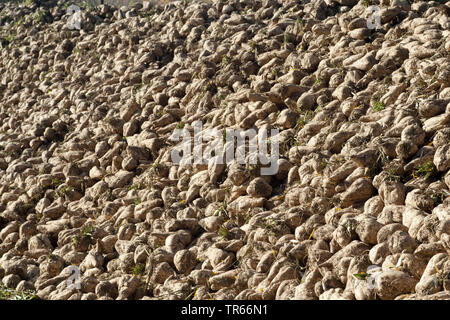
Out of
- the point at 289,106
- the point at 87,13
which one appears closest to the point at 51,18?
the point at 87,13

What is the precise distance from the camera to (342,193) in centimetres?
432

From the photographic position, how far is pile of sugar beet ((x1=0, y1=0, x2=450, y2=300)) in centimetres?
390

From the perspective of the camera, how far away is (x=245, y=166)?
16.8 ft

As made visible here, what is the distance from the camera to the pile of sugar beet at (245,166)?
390cm

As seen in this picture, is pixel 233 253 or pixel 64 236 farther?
pixel 64 236

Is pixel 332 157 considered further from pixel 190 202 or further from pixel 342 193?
pixel 190 202

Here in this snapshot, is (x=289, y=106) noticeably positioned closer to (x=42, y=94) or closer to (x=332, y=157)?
(x=332, y=157)

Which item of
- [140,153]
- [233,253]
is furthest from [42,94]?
[233,253]

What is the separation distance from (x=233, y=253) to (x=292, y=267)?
64 cm

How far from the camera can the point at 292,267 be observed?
155 inches
